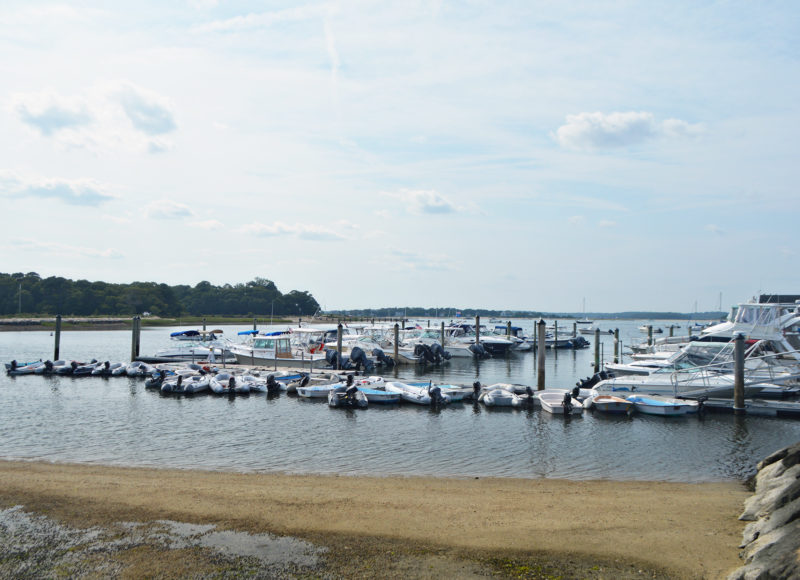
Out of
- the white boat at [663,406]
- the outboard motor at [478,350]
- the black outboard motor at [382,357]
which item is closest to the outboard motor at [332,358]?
the black outboard motor at [382,357]

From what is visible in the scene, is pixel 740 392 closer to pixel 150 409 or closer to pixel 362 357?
pixel 362 357

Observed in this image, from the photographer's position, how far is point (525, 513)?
1204cm

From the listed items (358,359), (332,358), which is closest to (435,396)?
(358,359)

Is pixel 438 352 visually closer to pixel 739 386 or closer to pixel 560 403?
pixel 560 403

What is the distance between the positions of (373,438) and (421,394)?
304 inches

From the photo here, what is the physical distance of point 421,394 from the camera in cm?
Answer: 2928

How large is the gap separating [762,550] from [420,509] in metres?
6.21

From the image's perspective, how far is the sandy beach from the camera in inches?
362

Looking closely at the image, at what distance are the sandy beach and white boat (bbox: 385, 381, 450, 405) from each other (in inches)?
498

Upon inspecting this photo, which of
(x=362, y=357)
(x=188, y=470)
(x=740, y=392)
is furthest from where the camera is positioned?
(x=362, y=357)

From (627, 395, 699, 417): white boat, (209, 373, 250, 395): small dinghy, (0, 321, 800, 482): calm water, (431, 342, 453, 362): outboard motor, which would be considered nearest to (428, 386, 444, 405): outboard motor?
(0, 321, 800, 482): calm water

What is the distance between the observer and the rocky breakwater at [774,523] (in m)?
7.19

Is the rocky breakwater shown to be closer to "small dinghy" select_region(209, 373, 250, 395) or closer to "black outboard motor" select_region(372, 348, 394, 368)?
"small dinghy" select_region(209, 373, 250, 395)

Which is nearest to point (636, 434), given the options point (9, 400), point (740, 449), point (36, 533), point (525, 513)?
point (740, 449)
